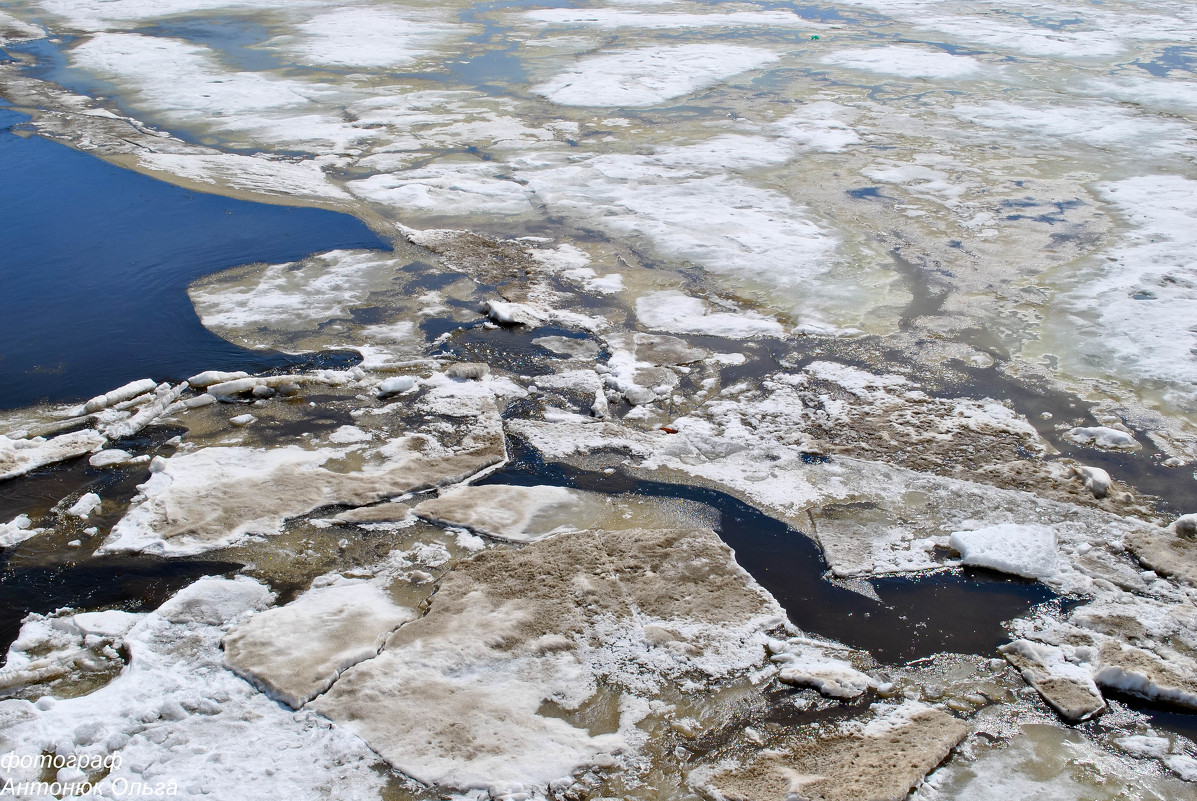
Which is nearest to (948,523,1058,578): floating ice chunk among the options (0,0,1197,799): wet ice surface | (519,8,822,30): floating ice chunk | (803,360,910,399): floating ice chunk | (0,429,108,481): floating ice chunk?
(0,0,1197,799): wet ice surface

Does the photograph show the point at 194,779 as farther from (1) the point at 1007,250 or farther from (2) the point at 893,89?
(2) the point at 893,89

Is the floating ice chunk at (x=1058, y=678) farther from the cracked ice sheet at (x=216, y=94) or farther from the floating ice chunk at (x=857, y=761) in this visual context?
the cracked ice sheet at (x=216, y=94)

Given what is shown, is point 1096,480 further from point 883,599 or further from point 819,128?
point 819,128

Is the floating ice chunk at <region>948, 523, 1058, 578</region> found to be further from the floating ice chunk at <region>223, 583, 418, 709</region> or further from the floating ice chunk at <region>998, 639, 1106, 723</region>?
the floating ice chunk at <region>223, 583, 418, 709</region>

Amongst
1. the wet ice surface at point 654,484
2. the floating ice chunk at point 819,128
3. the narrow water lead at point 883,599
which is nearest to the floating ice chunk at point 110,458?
the wet ice surface at point 654,484

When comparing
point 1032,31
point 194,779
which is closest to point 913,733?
point 194,779

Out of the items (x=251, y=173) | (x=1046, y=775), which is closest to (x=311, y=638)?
(x=1046, y=775)

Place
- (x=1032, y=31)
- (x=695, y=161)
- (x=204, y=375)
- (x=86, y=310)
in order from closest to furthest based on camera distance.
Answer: (x=204, y=375) < (x=86, y=310) < (x=695, y=161) < (x=1032, y=31)
